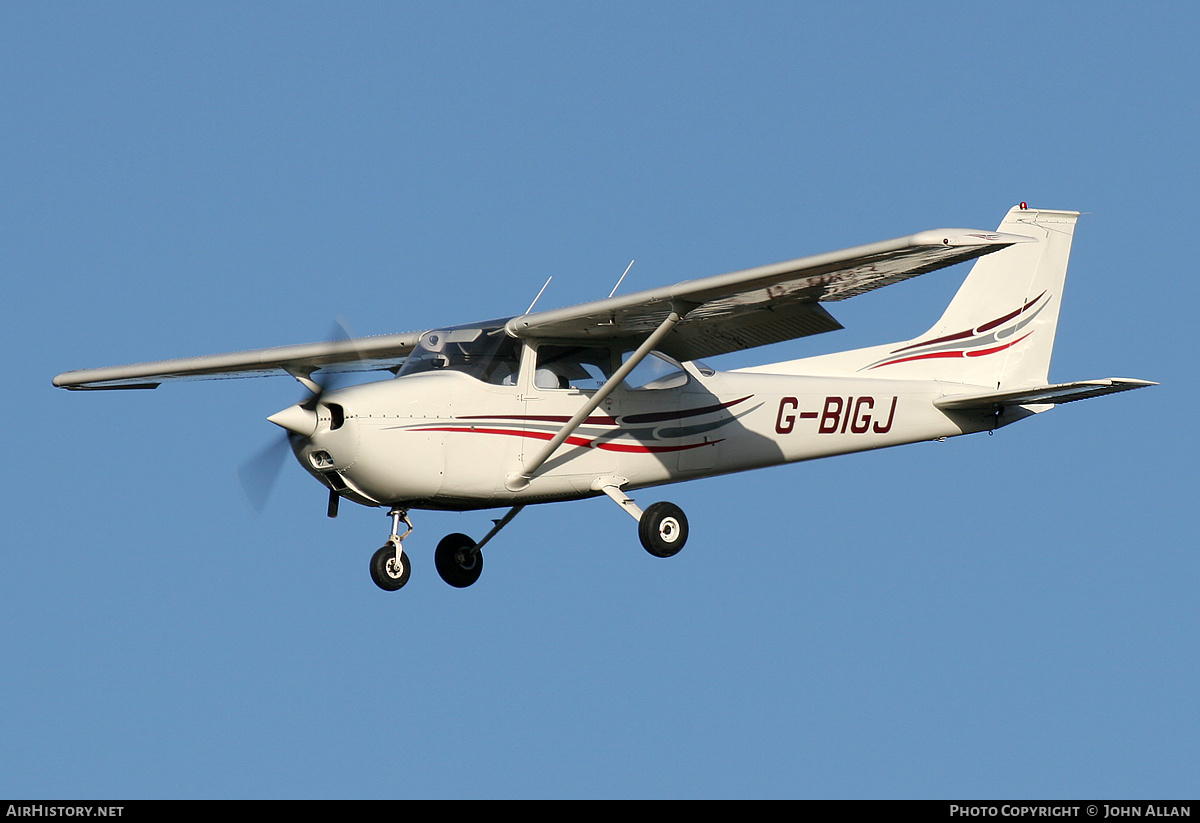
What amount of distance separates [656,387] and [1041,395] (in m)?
3.76

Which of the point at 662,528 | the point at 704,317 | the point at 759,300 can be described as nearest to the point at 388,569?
the point at 662,528

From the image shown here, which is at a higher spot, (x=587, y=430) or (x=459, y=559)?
(x=587, y=430)

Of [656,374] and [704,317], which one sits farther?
[656,374]

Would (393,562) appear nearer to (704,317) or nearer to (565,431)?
(565,431)

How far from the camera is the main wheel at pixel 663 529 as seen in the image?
13.3m

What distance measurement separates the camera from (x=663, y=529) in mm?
13289

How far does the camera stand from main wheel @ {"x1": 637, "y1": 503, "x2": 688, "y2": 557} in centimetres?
1326

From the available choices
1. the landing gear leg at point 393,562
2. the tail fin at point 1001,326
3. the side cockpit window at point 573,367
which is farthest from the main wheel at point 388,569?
the tail fin at point 1001,326

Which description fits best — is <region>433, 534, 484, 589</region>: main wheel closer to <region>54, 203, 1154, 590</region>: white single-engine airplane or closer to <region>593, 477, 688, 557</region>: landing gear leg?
<region>54, 203, 1154, 590</region>: white single-engine airplane

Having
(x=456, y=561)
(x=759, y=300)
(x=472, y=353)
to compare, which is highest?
(x=759, y=300)

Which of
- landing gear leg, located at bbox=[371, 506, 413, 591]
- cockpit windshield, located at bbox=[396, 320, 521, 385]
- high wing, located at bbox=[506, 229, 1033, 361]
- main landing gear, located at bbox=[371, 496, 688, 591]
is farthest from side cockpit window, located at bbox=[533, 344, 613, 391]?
landing gear leg, located at bbox=[371, 506, 413, 591]

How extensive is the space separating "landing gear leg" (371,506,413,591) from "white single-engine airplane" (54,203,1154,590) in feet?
0.04

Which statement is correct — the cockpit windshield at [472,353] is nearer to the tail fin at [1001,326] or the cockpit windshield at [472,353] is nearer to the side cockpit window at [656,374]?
the side cockpit window at [656,374]

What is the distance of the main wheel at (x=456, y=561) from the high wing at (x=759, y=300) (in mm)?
2186
